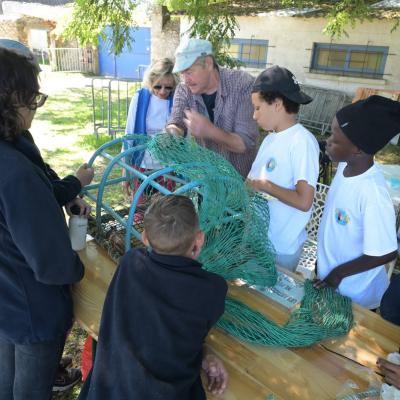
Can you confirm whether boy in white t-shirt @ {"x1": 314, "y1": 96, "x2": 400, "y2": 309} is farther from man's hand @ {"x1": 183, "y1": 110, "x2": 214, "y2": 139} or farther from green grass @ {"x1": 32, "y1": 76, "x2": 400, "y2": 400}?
green grass @ {"x1": 32, "y1": 76, "x2": 400, "y2": 400}

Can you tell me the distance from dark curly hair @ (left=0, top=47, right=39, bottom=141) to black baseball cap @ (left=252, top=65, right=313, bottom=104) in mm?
1083

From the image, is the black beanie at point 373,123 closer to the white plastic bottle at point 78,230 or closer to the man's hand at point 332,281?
the man's hand at point 332,281

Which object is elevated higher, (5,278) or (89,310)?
(5,278)

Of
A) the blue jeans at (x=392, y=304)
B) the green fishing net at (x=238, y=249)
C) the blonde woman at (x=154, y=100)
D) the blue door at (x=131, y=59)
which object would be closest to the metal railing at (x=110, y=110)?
the blue door at (x=131, y=59)

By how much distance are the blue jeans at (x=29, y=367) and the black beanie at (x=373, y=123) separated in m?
1.56

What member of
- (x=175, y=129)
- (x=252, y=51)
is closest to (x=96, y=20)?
(x=175, y=129)

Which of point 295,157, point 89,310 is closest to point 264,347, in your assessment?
point 89,310

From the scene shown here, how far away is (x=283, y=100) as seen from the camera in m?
1.91

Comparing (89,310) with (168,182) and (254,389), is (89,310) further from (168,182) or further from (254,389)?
(168,182)

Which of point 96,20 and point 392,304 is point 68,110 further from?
point 392,304

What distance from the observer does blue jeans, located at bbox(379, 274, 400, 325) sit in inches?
67.1

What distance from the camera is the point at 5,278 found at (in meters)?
1.39

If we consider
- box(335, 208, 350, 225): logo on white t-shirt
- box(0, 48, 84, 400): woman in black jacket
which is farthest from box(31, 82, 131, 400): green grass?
box(335, 208, 350, 225): logo on white t-shirt

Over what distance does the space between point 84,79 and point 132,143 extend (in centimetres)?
1453
